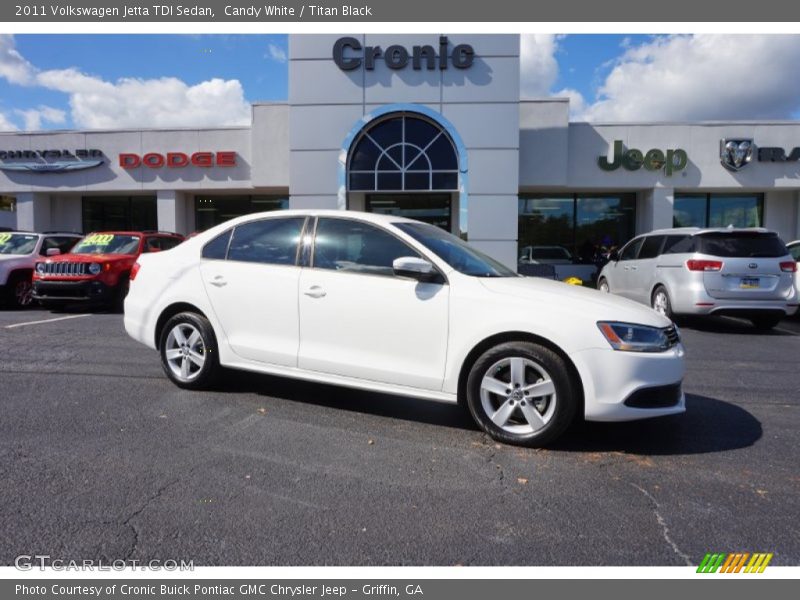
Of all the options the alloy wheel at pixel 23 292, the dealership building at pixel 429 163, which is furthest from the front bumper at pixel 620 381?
the dealership building at pixel 429 163

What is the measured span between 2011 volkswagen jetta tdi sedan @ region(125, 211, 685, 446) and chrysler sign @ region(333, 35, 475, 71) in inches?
508

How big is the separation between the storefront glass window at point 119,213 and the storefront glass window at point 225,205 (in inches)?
84.0

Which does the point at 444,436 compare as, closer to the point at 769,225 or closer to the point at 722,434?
the point at 722,434

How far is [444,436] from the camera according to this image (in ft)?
14.2

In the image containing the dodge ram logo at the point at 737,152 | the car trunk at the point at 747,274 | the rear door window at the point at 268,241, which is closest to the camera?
the rear door window at the point at 268,241

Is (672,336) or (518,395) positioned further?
(672,336)

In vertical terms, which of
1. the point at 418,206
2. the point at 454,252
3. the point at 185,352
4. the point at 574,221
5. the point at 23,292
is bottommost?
the point at 185,352

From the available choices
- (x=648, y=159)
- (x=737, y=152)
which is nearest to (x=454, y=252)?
(x=648, y=159)

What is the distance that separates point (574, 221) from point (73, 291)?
1723 cm

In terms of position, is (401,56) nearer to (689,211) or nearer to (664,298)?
(664,298)

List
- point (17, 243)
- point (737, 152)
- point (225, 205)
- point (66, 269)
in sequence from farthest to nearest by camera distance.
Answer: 1. point (225, 205)
2. point (737, 152)
3. point (17, 243)
4. point (66, 269)
